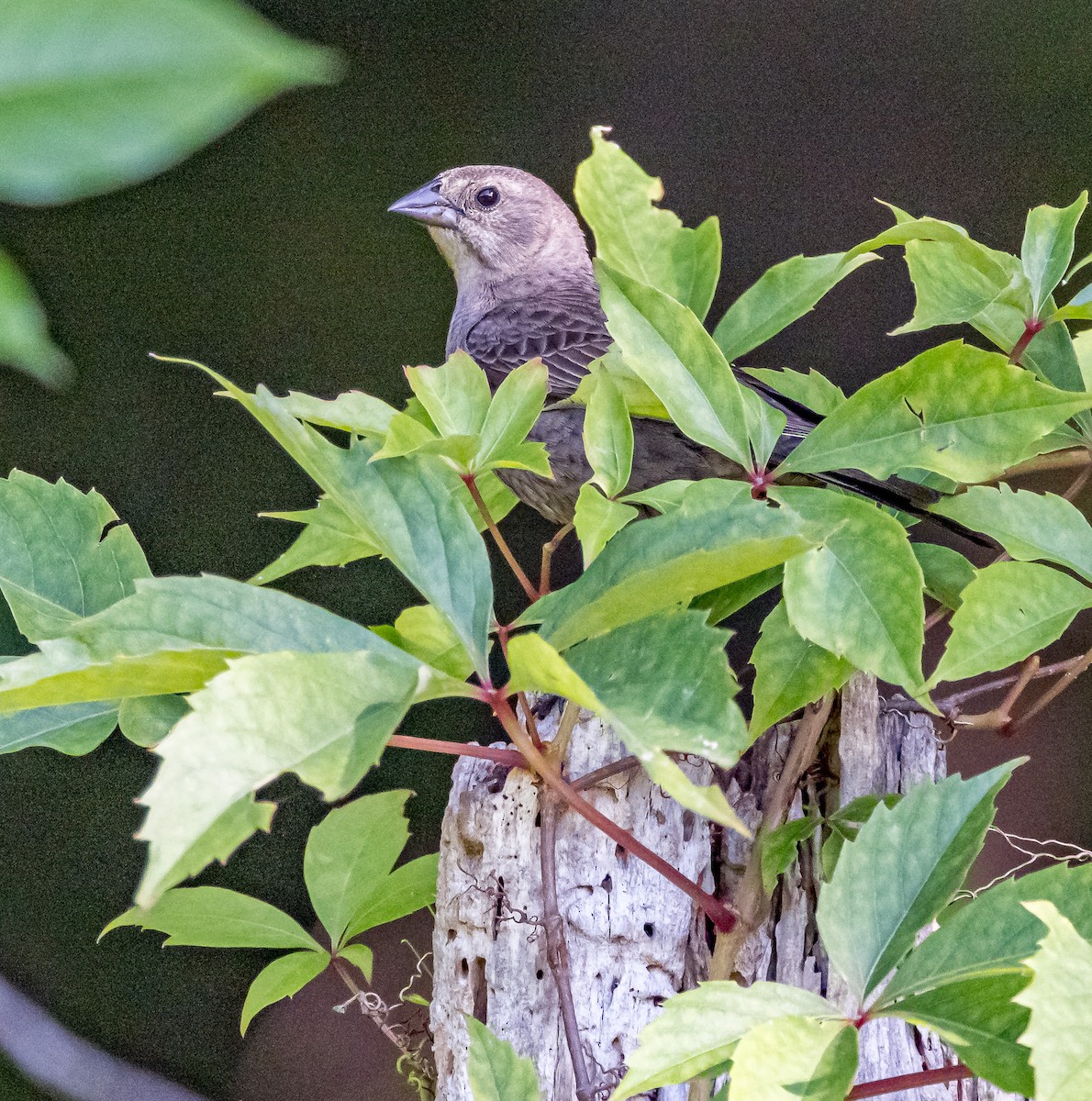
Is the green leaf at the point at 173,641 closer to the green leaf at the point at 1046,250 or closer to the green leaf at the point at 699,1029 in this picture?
the green leaf at the point at 699,1029

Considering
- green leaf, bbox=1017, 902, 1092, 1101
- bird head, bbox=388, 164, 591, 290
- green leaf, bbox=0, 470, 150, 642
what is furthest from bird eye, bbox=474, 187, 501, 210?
green leaf, bbox=1017, 902, 1092, 1101

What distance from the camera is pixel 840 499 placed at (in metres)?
0.40

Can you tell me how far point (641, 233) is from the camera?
18.2 inches

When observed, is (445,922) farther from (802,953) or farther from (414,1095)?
(414,1095)

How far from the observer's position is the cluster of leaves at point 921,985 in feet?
1.03

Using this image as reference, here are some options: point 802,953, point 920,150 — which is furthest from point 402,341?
point 802,953

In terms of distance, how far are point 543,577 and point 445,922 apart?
0.22 metres

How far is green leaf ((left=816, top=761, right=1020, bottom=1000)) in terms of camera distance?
379 millimetres

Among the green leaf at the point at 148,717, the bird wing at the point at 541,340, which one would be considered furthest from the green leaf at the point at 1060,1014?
the bird wing at the point at 541,340

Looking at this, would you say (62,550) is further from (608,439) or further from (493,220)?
(493,220)

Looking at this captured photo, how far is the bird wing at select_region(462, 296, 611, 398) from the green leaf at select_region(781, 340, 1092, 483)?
0.48 m

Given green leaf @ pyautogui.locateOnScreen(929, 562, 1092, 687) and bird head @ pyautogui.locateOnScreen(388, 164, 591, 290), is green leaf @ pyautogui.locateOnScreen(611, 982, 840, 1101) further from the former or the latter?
bird head @ pyautogui.locateOnScreen(388, 164, 591, 290)

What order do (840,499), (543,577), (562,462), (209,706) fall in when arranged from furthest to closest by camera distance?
(562,462), (543,577), (840,499), (209,706)

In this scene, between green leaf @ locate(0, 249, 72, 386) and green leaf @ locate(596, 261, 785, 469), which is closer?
green leaf @ locate(0, 249, 72, 386)
